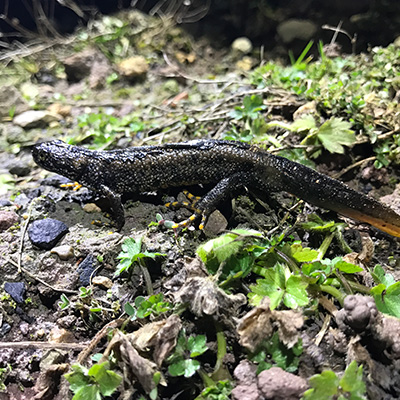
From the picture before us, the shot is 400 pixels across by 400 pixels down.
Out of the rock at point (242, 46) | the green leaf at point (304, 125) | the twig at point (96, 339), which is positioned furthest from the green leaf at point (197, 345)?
the rock at point (242, 46)

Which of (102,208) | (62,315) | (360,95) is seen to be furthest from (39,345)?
(360,95)

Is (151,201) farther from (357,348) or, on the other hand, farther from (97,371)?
(357,348)

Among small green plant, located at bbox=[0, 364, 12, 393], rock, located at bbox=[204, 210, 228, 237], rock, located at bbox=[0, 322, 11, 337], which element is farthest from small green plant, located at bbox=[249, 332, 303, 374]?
rock, located at bbox=[0, 322, 11, 337]

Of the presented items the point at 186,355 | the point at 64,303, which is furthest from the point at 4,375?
the point at 186,355

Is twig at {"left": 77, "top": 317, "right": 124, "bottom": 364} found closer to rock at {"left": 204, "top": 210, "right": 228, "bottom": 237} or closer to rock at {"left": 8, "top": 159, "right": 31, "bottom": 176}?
rock at {"left": 204, "top": 210, "right": 228, "bottom": 237}

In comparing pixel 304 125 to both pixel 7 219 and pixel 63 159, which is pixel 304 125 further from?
pixel 7 219

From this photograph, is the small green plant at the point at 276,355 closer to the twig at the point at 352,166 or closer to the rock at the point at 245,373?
the rock at the point at 245,373
